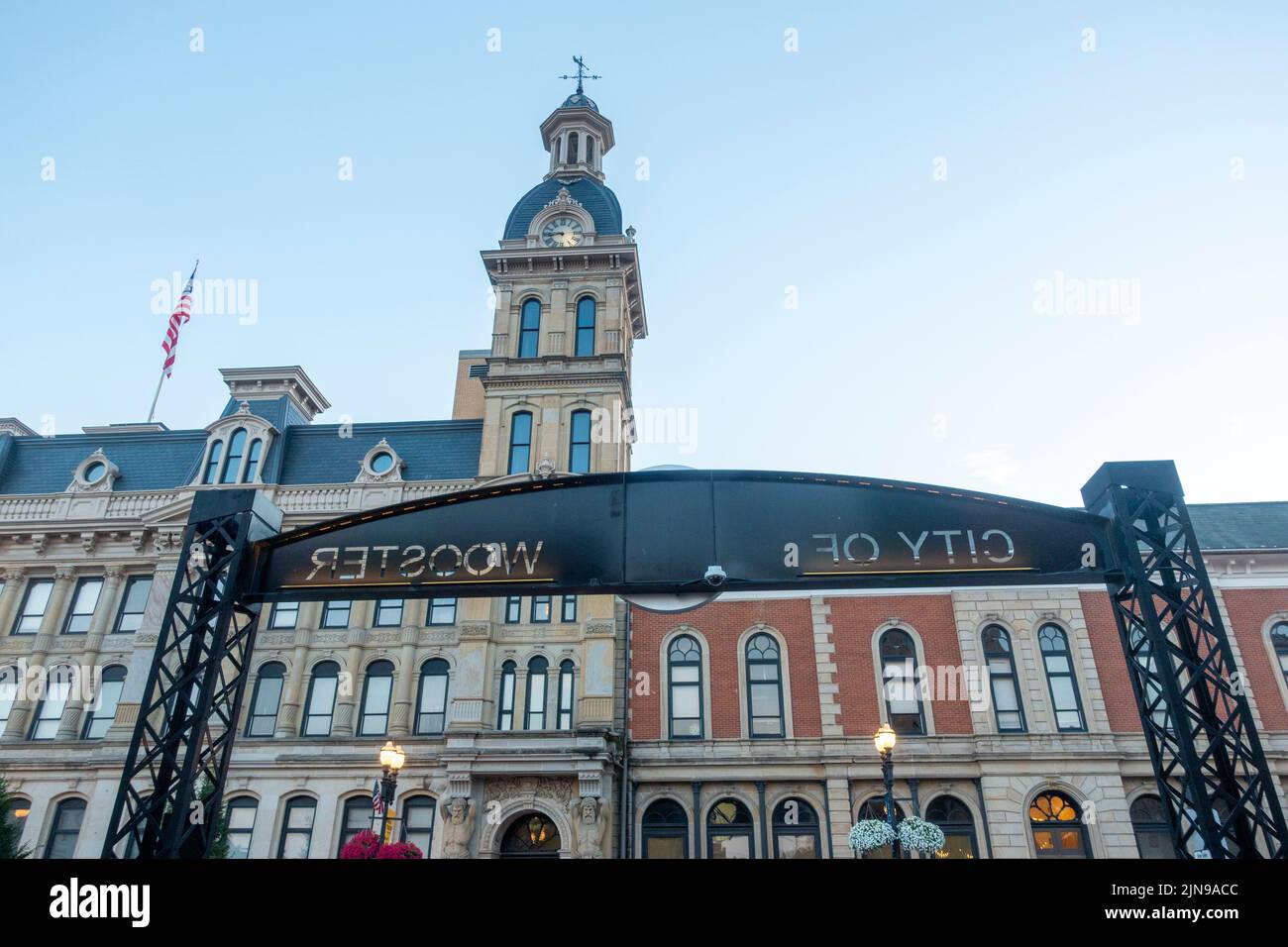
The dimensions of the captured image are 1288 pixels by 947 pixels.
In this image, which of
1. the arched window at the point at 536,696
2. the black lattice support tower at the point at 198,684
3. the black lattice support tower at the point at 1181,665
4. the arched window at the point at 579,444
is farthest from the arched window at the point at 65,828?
the black lattice support tower at the point at 1181,665

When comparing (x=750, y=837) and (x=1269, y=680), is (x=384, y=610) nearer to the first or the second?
(x=750, y=837)

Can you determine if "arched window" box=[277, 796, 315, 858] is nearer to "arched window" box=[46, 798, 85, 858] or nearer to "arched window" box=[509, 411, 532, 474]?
"arched window" box=[46, 798, 85, 858]

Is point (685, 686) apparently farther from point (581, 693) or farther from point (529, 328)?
point (529, 328)

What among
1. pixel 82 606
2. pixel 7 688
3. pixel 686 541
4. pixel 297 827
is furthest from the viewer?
pixel 82 606

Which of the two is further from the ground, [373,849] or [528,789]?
[528,789]

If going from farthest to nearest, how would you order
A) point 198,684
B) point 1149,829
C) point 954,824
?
point 954,824, point 1149,829, point 198,684

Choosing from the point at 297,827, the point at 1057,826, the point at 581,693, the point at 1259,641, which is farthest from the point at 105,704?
the point at 1259,641

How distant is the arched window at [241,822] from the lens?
975 inches

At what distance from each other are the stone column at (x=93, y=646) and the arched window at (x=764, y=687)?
21.0 meters

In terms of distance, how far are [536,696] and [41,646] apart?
1683cm

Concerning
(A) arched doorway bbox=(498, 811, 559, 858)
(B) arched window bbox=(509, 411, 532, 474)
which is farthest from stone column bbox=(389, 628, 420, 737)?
(B) arched window bbox=(509, 411, 532, 474)

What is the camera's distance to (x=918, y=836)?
17734 mm

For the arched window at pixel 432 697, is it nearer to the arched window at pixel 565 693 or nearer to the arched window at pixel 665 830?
the arched window at pixel 565 693

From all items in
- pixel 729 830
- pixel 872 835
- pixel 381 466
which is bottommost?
pixel 872 835
